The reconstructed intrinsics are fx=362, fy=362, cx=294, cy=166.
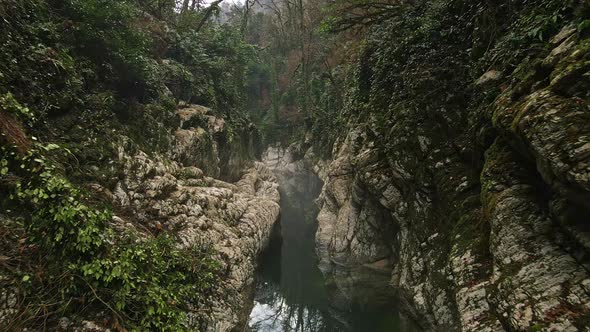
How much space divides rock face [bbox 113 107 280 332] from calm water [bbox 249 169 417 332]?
2.10m

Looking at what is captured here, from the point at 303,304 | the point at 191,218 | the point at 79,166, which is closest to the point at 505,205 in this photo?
the point at 191,218

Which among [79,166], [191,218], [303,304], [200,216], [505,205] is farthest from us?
[303,304]

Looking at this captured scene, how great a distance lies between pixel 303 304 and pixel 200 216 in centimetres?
643

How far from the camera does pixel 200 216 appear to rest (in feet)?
36.1

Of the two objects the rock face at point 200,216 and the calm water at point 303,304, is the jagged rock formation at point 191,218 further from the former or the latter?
the calm water at point 303,304

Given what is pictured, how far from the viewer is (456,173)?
29.5 feet

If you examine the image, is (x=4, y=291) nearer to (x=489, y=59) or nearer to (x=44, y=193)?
(x=44, y=193)

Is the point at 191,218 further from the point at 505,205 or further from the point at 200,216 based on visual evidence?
the point at 505,205

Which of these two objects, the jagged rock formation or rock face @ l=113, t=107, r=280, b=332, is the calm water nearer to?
the jagged rock formation

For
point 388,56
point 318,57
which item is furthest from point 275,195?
point 318,57

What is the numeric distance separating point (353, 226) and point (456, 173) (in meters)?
6.80

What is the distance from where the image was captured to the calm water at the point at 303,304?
40.1 feet

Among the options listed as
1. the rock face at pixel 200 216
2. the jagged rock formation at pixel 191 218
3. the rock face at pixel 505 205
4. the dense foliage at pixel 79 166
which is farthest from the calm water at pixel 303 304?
the dense foliage at pixel 79 166

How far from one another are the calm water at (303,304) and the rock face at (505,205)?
165 centimetres
